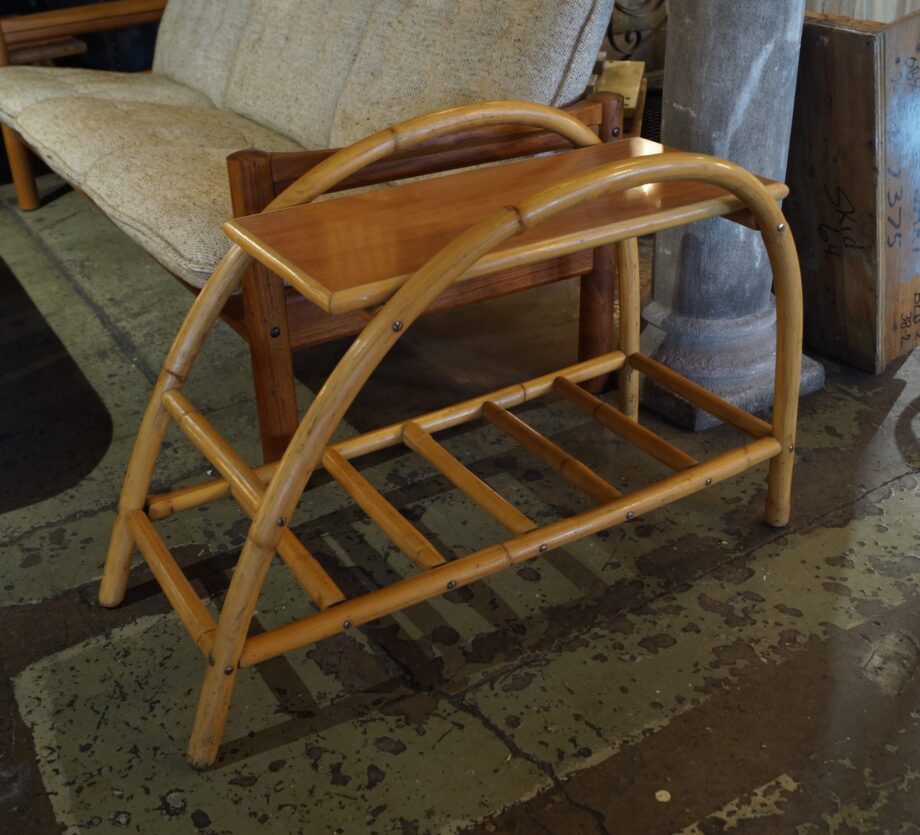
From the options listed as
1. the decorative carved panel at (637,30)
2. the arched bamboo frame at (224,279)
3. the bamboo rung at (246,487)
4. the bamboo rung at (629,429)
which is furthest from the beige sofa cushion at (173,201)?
the decorative carved panel at (637,30)

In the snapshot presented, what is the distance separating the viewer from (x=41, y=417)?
243 centimetres

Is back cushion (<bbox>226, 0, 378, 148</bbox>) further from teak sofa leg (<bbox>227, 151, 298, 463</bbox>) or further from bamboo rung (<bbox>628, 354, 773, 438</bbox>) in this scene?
bamboo rung (<bbox>628, 354, 773, 438</bbox>)

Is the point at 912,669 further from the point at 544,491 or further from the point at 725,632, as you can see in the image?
the point at 544,491

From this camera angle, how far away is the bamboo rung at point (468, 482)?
1.64m

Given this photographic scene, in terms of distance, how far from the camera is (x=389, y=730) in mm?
1545

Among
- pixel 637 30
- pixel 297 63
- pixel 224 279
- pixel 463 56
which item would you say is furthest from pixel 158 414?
pixel 637 30

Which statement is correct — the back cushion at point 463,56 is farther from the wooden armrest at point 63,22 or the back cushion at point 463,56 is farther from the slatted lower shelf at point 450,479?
the wooden armrest at point 63,22

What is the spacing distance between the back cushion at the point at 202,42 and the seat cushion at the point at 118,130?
192 mm

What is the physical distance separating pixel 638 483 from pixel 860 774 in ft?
2.49

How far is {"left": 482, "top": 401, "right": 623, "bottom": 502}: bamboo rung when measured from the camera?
1.73 metres

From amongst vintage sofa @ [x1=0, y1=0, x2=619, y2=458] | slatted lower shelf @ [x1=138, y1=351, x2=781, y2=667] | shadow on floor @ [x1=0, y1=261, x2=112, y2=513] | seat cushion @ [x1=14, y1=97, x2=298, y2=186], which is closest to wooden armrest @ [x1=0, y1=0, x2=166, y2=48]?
vintage sofa @ [x1=0, y1=0, x2=619, y2=458]

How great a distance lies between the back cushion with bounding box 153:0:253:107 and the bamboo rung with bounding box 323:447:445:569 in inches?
70.8

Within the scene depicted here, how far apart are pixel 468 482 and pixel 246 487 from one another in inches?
15.3

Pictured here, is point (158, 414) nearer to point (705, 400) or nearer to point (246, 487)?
point (246, 487)
